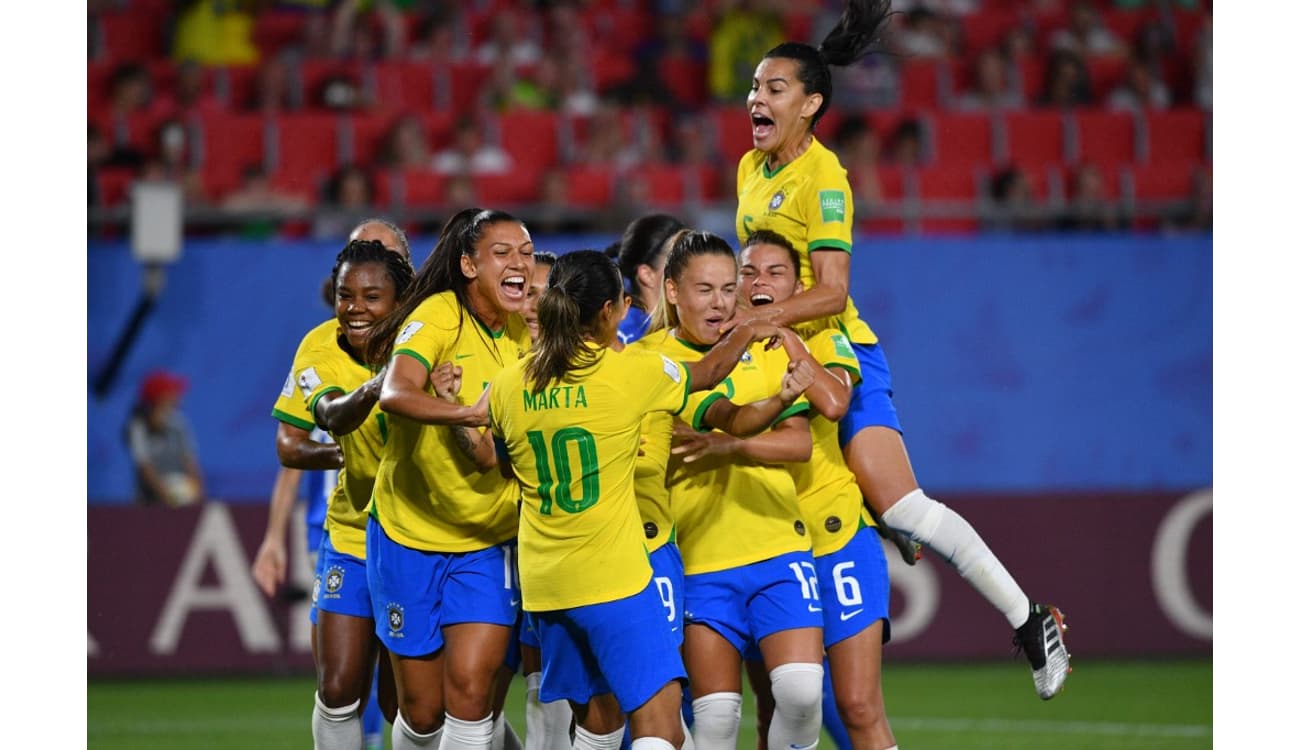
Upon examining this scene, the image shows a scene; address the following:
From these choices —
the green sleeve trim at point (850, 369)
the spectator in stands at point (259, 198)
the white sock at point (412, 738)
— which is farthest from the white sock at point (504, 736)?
the spectator in stands at point (259, 198)

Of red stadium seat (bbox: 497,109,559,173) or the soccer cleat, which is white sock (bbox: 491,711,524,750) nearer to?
the soccer cleat

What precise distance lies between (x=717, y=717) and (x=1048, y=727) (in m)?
3.86

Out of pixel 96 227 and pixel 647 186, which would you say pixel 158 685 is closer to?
pixel 96 227

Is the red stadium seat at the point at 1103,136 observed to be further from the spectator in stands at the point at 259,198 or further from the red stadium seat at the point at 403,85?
the spectator in stands at the point at 259,198

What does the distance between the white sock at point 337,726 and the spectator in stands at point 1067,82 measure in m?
9.17

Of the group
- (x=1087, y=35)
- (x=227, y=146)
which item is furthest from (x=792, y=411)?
(x=1087, y=35)

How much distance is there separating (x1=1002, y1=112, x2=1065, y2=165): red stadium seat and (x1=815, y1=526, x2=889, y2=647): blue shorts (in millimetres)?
8006

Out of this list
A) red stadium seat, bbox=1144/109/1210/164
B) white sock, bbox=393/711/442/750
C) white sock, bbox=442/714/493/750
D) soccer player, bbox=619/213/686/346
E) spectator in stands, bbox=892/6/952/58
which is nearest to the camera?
white sock, bbox=442/714/493/750

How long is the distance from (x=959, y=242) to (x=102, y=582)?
5.93 m

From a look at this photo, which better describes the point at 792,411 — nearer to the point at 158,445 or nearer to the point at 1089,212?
the point at 158,445

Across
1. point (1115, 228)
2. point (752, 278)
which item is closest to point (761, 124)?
point (752, 278)

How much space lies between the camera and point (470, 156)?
11.9 metres

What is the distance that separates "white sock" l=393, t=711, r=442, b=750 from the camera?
536cm

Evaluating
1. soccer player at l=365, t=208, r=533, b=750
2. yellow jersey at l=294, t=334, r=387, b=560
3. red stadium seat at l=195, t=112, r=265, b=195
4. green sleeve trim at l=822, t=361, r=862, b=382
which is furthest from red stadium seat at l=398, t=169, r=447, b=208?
green sleeve trim at l=822, t=361, r=862, b=382
